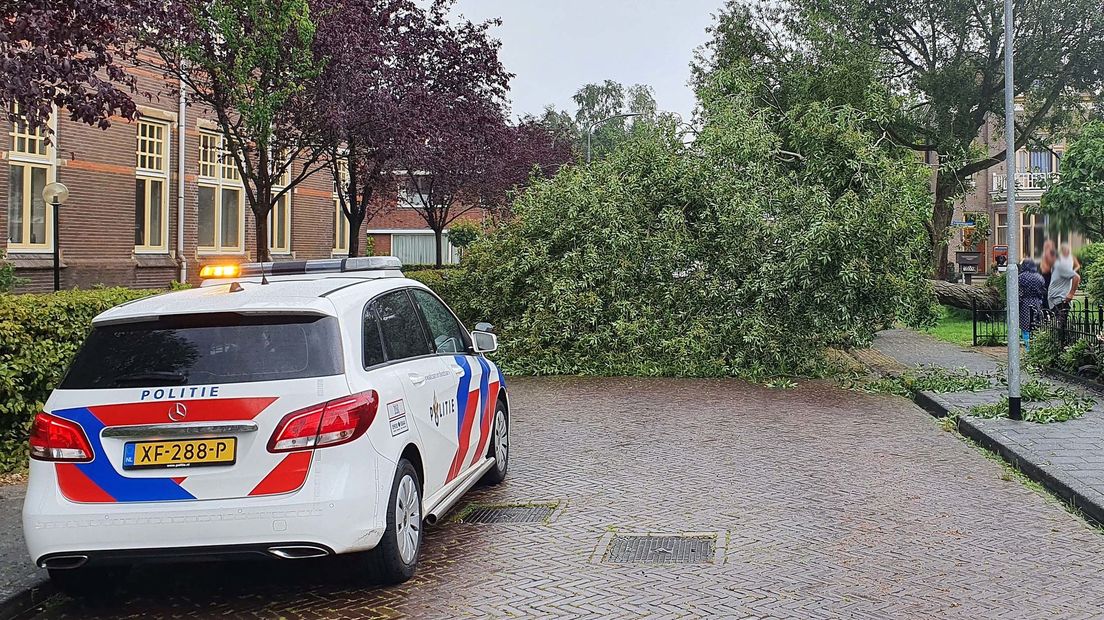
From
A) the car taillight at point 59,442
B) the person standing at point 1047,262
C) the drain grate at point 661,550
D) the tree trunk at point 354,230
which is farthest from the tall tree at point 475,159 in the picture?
the car taillight at point 59,442

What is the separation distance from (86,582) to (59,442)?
2.61 ft

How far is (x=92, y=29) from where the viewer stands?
8891 mm

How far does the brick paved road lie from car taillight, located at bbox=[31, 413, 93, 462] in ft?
2.70

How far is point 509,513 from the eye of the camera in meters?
7.37

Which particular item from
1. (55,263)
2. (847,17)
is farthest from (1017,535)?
(847,17)

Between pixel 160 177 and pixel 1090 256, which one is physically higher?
pixel 160 177

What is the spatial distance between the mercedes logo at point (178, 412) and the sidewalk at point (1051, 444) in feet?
17.9

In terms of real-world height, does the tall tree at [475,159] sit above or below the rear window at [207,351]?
above

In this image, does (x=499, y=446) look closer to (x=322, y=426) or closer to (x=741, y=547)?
(x=741, y=547)

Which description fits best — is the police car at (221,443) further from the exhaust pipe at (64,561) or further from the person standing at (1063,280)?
the person standing at (1063,280)

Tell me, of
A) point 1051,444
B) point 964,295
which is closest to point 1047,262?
point 964,295

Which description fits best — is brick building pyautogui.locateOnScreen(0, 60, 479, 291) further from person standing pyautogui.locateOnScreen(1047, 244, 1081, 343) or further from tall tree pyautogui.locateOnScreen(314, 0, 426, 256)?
person standing pyautogui.locateOnScreen(1047, 244, 1081, 343)

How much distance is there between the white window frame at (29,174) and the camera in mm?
20047

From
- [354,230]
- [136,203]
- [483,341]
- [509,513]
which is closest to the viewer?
[509,513]
